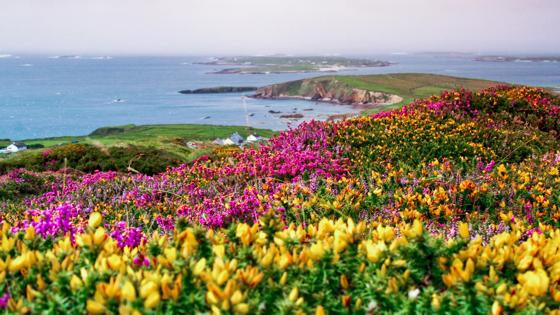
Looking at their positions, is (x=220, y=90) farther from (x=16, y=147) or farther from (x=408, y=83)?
(x=16, y=147)

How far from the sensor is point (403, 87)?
529 ft

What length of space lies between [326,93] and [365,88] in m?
15.3

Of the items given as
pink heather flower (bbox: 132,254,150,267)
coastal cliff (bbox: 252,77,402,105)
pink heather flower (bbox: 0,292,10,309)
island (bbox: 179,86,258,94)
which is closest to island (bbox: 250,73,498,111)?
coastal cliff (bbox: 252,77,402,105)

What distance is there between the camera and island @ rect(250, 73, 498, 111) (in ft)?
488

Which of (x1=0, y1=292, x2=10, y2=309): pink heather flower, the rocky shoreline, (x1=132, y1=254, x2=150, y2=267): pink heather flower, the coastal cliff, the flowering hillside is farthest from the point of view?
the coastal cliff

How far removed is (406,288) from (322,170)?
20.9 ft

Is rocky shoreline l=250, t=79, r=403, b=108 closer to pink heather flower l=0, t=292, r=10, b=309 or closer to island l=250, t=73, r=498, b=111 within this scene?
island l=250, t=73, r=498, b=111

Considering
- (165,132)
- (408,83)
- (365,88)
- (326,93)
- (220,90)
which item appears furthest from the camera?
(220,90)

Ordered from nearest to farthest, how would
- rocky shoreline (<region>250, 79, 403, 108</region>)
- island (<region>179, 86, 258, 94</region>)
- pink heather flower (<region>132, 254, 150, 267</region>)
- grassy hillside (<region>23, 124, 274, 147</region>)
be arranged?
pink heather flower (<region>132, 254, 150, 267</region>), grassy hillside (<region>23, 124, 274, 147</region>), rocky shoreline (<region>250, 79, 403, 108</region>), island (<region>179, 86, 258, 94</region>)

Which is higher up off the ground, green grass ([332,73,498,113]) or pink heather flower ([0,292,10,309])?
pink heather flower ([0,292,10,309])

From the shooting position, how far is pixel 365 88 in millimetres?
158000

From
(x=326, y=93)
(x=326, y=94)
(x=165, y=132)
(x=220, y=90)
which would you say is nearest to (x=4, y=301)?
(x=165, y=132)

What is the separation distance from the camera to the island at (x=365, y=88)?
488 ft

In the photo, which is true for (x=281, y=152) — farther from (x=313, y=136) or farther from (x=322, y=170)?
(x=322, y=170)
